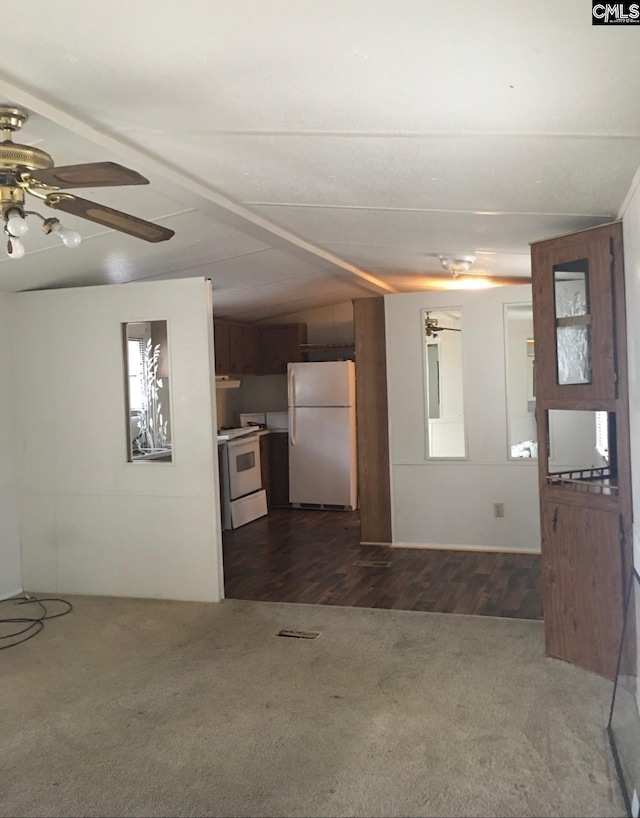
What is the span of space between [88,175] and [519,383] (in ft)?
13.7

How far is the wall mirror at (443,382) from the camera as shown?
5684mm

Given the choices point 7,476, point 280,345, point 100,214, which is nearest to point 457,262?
point 100,214

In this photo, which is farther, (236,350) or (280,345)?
(280,345)

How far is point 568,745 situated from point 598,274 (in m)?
1.96

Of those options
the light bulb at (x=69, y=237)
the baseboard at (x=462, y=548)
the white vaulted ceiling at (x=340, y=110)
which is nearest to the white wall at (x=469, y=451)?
the baseboard at (x=462, y=548)

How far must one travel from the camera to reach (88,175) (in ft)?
6.64

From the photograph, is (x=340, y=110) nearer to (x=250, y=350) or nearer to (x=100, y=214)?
(x=100, y=214)

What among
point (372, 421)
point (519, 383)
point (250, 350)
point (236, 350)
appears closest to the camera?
point (519, 383)

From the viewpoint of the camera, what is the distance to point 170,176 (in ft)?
9.91

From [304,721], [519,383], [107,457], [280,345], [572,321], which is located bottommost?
[304,721]

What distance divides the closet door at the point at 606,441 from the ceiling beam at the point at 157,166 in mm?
1549

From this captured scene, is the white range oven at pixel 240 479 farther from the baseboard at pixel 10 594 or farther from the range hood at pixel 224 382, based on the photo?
the baseboard at pixel 10 594

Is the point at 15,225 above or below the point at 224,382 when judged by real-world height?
above

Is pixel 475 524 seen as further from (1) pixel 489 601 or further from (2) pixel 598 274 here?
(2) pixel 598 274
